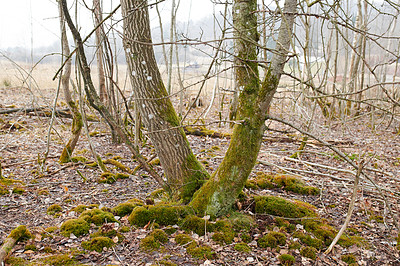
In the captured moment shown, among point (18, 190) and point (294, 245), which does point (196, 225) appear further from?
point (18, 190)

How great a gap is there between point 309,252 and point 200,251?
119 centimetres

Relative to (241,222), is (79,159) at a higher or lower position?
higher

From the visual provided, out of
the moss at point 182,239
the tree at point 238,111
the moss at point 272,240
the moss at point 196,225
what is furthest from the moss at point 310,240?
the moss at point 182,239

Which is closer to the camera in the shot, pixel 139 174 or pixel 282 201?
pixel 282 201

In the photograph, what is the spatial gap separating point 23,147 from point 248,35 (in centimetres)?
578

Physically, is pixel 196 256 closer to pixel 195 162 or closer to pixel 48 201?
pixel 195 162

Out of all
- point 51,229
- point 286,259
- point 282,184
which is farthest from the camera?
point 282,184

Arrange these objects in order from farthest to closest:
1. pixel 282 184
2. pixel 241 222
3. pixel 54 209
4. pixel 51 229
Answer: pixel 282 184 < pixel 54 209 < pixel 241 222 < pixel 51 229

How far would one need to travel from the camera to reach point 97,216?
343cm

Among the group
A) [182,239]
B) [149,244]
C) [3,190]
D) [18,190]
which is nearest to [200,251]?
[182,239]

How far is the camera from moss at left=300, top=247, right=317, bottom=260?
9.85 feet

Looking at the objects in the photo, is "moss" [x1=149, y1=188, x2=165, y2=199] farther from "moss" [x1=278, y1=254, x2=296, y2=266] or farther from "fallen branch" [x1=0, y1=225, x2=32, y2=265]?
"moss" [x1=278, y1=254, x2=296, y2=266]

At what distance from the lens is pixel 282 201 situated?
3809 millimetres

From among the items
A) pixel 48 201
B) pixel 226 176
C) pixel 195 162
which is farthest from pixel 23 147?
pixel 226 176
